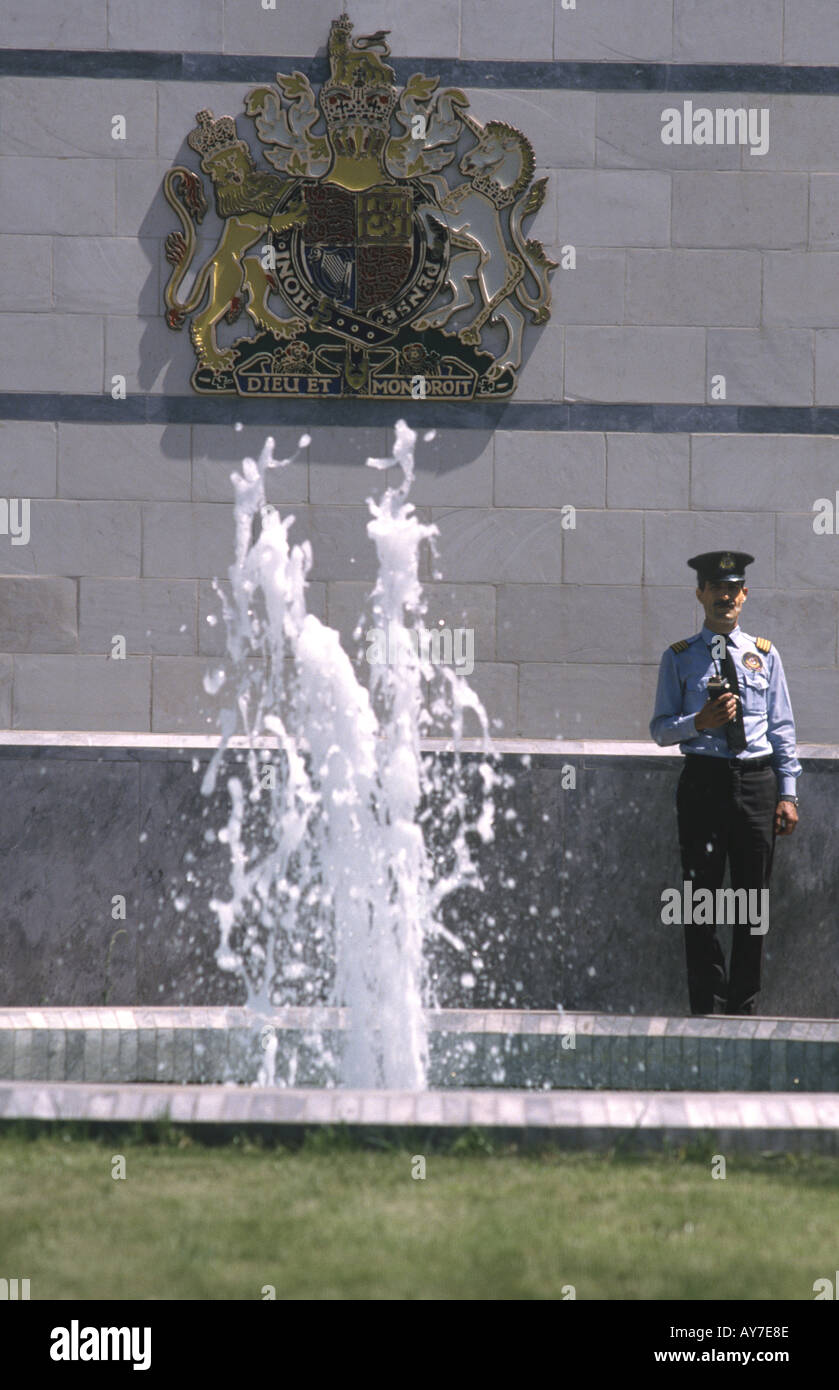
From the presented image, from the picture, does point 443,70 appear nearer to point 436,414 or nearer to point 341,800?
point 436,414

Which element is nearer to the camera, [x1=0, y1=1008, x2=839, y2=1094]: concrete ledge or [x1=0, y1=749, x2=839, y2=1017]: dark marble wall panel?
[x1=0, y1=1008, x2=839, y2=1094]: concrete ledge

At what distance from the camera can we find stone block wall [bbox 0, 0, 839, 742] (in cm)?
835

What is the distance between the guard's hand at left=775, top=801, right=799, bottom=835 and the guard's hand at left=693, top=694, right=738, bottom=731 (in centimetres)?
56

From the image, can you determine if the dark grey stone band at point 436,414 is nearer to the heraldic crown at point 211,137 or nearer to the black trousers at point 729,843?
the heraldic crown at point 211,137

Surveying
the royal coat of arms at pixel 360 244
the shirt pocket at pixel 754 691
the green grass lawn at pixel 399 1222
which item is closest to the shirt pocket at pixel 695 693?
the shirt pocket at pixel 754 691

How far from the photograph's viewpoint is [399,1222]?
3.52 metres

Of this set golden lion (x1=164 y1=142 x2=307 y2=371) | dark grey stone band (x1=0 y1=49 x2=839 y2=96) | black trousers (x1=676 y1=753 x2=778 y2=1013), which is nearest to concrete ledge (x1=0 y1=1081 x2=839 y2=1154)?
black trousers (x1=676 y1=753 x2=778 y2=1013)

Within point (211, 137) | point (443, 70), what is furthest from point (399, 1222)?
point (443, 70)

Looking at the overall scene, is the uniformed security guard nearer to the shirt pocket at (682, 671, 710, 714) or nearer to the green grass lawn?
the shirt pocket at (682, 671, 710, 714)

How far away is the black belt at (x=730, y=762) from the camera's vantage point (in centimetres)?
698

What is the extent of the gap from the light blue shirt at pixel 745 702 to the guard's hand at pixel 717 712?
246mm

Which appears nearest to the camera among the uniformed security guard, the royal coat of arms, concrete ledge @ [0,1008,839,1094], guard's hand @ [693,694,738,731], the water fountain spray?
concrete ledge @ [0,1008,839,1094]

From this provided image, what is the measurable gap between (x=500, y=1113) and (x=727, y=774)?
10.9 feet

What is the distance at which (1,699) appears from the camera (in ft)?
27.5
